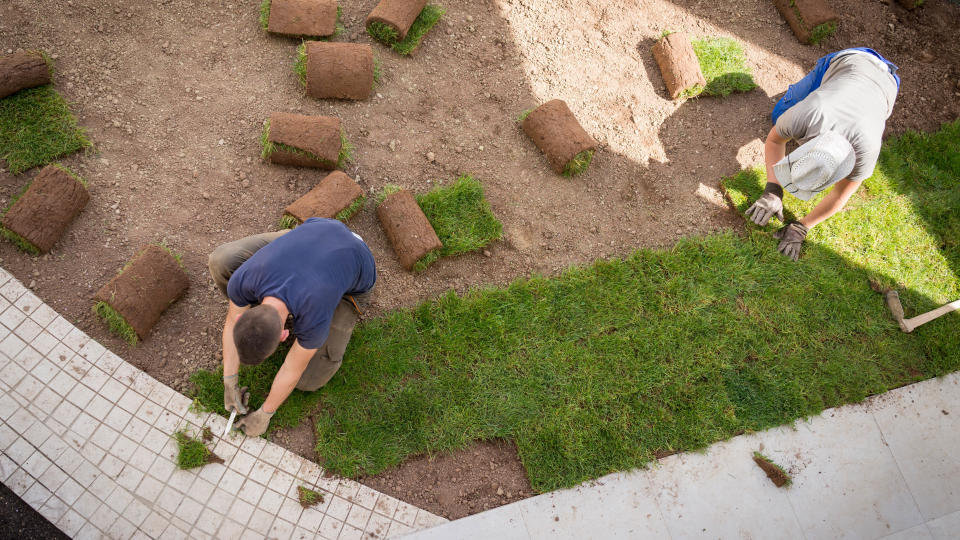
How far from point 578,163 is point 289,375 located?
3.04 m

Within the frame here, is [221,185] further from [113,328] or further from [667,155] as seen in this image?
[667,155]

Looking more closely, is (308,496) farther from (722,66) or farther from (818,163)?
(722,66)

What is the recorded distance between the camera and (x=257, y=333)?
305 cm

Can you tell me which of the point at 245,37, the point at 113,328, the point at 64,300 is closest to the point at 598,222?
the point at 245,37

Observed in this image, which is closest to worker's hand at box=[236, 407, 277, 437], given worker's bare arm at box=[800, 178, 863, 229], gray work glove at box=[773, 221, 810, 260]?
gray work glove at box=[773, 221, 810, 260]

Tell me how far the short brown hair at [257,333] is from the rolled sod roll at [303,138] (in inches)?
71.5

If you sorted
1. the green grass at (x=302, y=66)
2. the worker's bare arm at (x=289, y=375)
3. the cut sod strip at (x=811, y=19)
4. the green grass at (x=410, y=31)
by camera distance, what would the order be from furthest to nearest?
the cut sod strip at (x=811, y=19), the green grass at (x=410, y=31), the green grass at (x=302, y=66), the worker's bare arm at (x=289, y=375)

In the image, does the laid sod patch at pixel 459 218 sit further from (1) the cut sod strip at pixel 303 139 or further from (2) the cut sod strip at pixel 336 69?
(2) the cut sod strip at pixel 336 69

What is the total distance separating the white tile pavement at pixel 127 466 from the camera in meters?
3.74

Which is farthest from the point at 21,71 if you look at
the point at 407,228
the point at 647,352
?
the point at 647,352

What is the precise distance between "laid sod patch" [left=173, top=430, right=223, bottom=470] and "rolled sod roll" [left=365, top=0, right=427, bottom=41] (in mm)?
3894

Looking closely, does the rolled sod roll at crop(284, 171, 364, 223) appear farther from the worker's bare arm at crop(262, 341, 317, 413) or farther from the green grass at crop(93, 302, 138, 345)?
the green grass at crop(93, 302, 138, 345)

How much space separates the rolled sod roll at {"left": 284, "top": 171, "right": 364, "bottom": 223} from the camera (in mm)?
4289

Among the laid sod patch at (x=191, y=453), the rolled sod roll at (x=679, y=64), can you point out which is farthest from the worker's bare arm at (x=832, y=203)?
the laid sod patch at (x=191, y=453)
